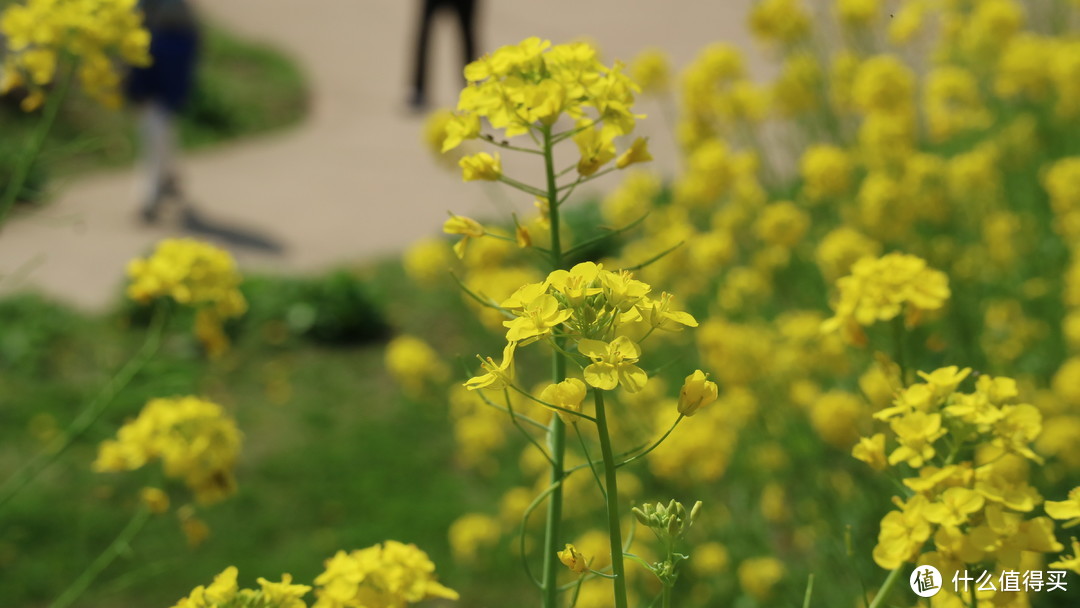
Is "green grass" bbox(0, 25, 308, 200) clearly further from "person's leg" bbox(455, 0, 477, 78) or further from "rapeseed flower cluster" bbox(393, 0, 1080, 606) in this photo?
"rapeseed flower cluster" bbox(393, 0, 1080, 606)

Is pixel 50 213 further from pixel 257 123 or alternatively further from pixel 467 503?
pixel 467 503

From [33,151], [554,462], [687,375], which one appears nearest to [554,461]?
[554,462]

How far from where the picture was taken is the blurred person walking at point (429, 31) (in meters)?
9.13

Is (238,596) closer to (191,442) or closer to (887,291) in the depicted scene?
(191,442)

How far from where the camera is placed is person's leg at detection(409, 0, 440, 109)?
9.13 meters

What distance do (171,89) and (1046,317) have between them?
5.38 meters

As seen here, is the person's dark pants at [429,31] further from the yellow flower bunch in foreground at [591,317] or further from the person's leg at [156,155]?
the yellow flower bunch in foreground at [591,317]

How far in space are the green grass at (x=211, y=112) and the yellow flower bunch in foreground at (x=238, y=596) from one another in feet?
20.0

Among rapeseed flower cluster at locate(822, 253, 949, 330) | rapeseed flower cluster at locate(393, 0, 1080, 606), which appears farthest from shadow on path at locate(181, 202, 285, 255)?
rapeseed flower cluster at locate(822, 253, 949, 330)

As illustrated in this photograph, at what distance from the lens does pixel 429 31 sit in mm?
9219

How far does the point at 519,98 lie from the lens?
152 cm

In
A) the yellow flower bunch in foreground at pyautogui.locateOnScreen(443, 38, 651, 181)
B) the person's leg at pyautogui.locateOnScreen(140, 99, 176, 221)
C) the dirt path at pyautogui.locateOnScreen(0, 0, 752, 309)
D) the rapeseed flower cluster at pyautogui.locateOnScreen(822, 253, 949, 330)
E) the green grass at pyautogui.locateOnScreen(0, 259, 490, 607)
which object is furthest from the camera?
the person's leg at pyautogui.locateOnScreen(140, 99, 176, 221)

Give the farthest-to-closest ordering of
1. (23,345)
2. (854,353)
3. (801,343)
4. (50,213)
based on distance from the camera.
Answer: (50,213)
(23,345)
(801,343)
(854,353)

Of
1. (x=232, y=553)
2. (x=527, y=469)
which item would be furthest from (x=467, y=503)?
(x=232, y=553)
